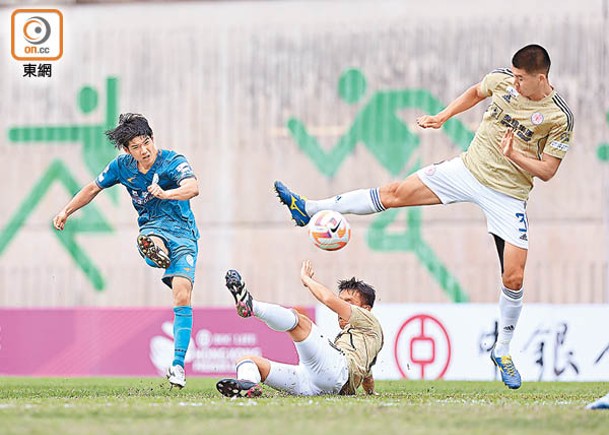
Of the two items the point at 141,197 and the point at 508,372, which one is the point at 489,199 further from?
the point at 141,197

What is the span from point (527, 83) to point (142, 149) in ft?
9.98

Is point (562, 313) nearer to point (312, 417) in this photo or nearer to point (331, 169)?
point (331, 169)

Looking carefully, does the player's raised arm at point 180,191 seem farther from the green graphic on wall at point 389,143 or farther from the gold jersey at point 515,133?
the green graphic on wall at point 389,143

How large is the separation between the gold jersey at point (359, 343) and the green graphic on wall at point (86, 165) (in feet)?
51.8

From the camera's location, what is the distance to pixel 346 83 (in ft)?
75.8

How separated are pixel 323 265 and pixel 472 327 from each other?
7.17m

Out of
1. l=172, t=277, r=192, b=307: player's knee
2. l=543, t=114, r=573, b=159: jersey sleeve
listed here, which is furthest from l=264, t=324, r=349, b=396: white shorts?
l=543, t=114, r=573, b=159: jersey sleeve

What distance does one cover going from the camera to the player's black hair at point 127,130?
914cm

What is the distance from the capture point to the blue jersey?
30.8 feet

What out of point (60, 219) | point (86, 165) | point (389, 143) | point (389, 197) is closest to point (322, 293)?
point (389, 197)

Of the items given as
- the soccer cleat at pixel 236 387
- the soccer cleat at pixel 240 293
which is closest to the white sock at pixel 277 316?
the soccer cleat at pixel 240 293

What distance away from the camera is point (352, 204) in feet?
29.0

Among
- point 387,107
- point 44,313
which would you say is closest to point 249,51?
point 387,107

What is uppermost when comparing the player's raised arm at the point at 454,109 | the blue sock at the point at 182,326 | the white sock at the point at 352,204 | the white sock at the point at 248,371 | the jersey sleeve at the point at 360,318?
the player's raised arm at the point at 454,109
